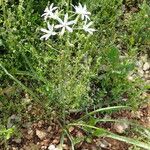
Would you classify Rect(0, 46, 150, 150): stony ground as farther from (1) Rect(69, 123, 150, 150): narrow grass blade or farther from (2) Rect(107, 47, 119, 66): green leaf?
(2) Rect(107, 47, 119, 66): green leaf

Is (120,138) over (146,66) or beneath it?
beneath

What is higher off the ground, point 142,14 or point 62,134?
point 142,14

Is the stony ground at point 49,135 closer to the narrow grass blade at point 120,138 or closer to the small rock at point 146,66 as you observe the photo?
the narrow grass blade at point 120,138

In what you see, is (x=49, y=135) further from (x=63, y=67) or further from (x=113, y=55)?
(x=113, y=55)

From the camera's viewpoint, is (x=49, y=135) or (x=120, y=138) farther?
(x=49, y=135)

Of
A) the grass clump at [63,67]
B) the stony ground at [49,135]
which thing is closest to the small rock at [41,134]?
the stony ground at [49,135]

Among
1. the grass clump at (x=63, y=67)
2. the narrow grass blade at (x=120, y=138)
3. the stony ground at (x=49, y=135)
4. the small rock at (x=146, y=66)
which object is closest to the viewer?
the narrow grass blade at (x=120, y=138)

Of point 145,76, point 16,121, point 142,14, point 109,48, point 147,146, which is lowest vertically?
point 147,146

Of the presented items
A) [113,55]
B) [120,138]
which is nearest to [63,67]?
[113,55]

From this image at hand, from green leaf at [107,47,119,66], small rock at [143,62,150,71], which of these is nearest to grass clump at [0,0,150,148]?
green leaf at [107,47,119,66]

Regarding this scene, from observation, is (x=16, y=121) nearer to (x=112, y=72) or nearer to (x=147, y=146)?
(x=112, y=72)

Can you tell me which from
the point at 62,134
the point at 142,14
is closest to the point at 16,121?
the point at 62,134
